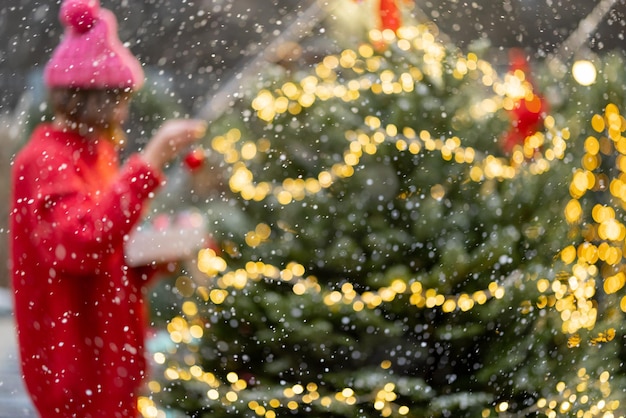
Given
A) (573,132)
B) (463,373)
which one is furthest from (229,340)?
(573,132)

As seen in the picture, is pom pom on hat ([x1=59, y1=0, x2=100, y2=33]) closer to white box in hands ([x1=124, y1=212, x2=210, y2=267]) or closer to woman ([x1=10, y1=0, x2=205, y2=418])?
woman ([x1=10, y1=0, x2=205, y2=418])

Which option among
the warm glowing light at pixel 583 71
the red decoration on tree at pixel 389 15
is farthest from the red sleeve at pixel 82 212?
the warm glowing light at pixel 583 71

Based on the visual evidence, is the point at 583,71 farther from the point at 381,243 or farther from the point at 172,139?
the point at 172,139

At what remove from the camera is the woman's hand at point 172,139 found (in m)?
0.52

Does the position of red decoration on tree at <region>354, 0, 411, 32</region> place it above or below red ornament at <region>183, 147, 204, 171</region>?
above

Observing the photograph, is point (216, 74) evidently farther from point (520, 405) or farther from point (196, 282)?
point (520, 405)

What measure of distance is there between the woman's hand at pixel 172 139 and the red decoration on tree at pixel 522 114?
20 cm

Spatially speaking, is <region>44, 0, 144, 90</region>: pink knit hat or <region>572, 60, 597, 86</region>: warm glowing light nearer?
<region>44, 0, 144, 90</region>: pink knit hat

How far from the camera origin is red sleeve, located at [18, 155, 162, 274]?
1.69 feet

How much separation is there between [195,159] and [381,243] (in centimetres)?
13

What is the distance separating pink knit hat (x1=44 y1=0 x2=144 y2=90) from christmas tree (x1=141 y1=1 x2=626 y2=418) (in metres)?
0.06

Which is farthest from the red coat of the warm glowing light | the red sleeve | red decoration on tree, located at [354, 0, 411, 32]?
the warm glowing light

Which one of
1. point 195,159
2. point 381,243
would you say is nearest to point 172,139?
point 195,159

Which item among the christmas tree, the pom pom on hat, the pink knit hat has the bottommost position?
the christmas tree
